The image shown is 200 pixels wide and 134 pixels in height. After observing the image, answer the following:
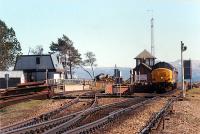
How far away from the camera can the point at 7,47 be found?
9969 cm

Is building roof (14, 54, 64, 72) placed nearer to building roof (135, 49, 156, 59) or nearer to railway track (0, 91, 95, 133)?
building roof (135, 49, 156, 59)

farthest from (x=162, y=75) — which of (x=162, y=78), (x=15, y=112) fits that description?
(x=15, y=112)

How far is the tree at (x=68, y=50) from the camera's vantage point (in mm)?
140625

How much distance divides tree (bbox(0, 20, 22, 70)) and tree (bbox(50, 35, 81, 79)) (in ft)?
121

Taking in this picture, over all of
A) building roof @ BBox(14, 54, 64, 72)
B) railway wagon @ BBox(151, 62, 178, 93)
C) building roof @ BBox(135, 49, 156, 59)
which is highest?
building roof @ BBox(135, 49, 156, 59)

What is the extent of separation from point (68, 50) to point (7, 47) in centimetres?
4228

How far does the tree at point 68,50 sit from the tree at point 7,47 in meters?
37.0

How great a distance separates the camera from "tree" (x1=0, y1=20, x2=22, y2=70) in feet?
327

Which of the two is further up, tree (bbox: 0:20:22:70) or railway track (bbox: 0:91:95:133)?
tree (bbox: 0:20:22:70)

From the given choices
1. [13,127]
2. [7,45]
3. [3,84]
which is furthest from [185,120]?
[7,45]

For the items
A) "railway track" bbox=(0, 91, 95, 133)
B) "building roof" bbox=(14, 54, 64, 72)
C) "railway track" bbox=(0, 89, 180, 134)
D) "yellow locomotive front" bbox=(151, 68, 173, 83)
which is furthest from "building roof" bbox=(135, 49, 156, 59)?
"railway track" bbox=(0, 89, 180, 134)

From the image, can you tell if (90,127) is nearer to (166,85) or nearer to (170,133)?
(170,133)

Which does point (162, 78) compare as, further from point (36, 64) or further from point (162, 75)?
point (36, 64)

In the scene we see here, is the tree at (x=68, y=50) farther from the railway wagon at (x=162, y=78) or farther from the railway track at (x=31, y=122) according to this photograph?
the railway track at (x=31, y=122)
